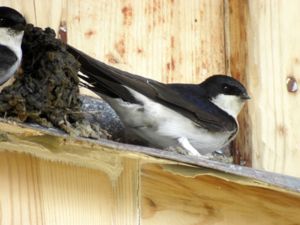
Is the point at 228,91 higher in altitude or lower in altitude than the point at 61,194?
higher

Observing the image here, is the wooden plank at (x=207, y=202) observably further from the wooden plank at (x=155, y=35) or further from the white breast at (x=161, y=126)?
the wooden plank at (x=155, y=35)

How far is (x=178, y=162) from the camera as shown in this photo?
2590mm

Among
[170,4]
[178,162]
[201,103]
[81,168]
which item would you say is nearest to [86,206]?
[81,168]

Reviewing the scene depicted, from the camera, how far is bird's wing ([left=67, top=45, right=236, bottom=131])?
9.56ft

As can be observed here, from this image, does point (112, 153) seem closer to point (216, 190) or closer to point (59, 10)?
Result: point (216, 190)

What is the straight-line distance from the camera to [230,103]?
12.0ft

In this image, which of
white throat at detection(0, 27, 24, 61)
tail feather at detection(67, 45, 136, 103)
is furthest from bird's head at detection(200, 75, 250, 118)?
white throat at detection(0, 27, 24, 61)

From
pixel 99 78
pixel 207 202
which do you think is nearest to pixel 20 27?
pixel 99 78

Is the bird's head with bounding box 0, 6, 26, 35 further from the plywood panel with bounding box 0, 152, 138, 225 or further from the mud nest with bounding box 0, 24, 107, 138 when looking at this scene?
the plywood panel with bounding box 0, 152, 138, 225

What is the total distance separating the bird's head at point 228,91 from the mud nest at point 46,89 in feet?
2.49

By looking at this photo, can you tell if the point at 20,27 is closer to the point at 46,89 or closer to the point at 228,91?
the point at 46,89

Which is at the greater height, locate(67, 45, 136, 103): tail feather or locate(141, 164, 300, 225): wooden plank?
locate(67, 45, 136, 103): tail feather

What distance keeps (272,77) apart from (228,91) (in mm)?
179

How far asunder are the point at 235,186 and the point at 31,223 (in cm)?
58
